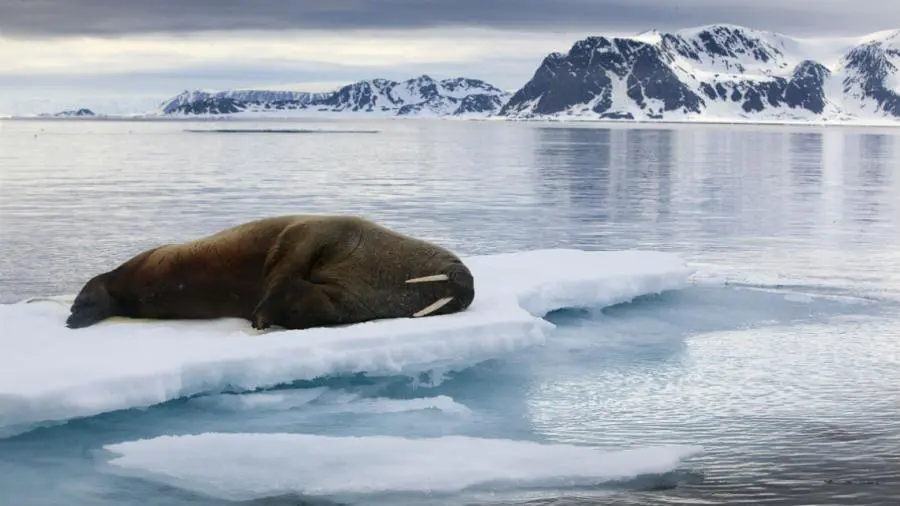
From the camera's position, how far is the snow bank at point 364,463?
5629 millimetres

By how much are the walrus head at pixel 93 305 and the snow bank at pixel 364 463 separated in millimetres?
2805

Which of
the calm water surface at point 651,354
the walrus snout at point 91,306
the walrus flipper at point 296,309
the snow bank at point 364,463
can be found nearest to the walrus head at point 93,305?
the walrus snout at point 91,306

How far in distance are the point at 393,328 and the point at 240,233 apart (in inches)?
73.2

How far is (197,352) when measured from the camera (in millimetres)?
7391

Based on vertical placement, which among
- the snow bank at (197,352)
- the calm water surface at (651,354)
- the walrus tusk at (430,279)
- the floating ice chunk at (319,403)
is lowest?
the calm water surface at (651,354)

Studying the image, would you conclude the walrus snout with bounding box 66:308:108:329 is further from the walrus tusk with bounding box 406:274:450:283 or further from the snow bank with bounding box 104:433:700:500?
the snow bank with bounding box 104:433:700:500

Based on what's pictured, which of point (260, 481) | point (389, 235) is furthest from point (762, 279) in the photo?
point (260, 481)

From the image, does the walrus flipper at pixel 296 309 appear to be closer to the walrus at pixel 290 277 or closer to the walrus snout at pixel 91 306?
the walrus at pixel 290 277

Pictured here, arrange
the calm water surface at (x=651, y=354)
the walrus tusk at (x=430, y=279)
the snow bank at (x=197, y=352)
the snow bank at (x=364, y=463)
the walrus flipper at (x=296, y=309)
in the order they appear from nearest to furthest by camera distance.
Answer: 1. the snow bank at (x=364, y=463)
2. the calm water surface at (x=651, y=354)
3. the snow bank at (x=197, y=352)
4. the walrus flipper at (x=296, y=309)
5. the walrus tusk at (x=430, y=279)

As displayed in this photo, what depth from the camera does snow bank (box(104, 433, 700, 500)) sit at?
222 inches

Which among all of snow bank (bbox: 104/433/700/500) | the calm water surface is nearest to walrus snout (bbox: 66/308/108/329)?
the calm water surface

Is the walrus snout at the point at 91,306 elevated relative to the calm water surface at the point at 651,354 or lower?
elevated

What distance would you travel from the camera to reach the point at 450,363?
26.4 ft

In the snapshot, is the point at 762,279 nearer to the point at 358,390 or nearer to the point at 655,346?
the point at 655,346
